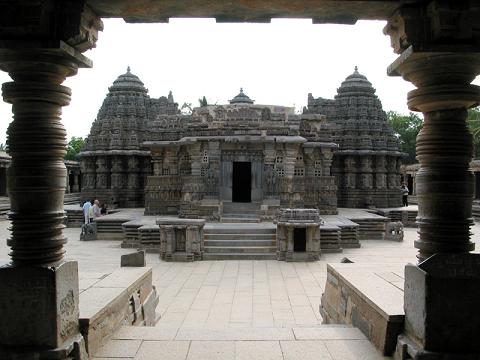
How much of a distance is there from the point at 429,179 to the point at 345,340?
175cm

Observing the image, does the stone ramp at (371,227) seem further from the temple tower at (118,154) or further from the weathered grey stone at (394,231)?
the temple tower at (118,154)

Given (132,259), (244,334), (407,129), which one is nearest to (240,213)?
(132,259)

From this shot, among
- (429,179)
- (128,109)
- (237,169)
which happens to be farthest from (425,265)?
(128,109)

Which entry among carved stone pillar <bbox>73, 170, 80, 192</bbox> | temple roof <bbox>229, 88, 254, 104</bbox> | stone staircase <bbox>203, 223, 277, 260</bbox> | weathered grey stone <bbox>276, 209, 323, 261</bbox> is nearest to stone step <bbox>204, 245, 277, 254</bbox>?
A: stone staircase <bbox>203, 223, 277, 260</bbox>

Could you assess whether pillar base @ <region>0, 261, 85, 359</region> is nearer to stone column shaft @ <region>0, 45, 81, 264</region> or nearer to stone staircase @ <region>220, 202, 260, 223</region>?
stone column shaft @ <region>0, 45, 81, 264</region>

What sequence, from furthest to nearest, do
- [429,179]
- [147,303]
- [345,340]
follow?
1. [147,303]
2. [345,340]
3. [429,179]

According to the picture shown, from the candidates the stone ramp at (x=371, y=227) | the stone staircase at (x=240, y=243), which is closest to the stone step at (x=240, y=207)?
the stone staircase at (x=240, y=243)

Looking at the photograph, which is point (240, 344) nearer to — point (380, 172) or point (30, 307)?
point (30, 307)

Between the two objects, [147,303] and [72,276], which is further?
[147,303]

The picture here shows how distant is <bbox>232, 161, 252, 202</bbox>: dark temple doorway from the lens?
812 inches

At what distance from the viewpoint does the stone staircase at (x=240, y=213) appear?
51.0ft

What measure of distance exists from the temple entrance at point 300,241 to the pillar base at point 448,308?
8.80 metres

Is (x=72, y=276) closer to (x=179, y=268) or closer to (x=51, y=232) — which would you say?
(x=51, y=232)

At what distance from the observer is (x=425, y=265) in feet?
11.3
